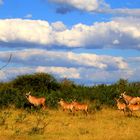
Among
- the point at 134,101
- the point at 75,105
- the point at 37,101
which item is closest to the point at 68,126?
the point at 75,105

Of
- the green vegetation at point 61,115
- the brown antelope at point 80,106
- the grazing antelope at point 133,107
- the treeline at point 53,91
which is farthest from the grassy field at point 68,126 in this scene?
the treeline at point 53,91

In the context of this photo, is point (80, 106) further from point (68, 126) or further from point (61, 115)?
point (68, 126)

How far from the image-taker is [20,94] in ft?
102

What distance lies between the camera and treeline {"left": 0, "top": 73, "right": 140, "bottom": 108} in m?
29.8

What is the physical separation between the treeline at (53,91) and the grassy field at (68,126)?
6.28ft

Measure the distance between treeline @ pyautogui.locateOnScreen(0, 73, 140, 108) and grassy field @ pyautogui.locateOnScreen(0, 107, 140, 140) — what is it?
191 centimetres

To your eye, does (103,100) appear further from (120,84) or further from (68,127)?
(68,127)

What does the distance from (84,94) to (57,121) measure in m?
9.76

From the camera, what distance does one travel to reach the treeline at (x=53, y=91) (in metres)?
29.8

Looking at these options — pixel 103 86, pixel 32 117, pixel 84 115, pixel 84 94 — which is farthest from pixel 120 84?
pixel 32 117

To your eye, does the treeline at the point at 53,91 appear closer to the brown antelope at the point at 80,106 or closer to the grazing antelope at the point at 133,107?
the brown antelope at the point at 80,106

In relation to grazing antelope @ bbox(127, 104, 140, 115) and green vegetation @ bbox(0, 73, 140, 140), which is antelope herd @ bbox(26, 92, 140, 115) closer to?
grazing antelope @ bbox(127, 104, 140, 115)

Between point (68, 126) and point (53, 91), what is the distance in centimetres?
1141

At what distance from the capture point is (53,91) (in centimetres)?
3359
